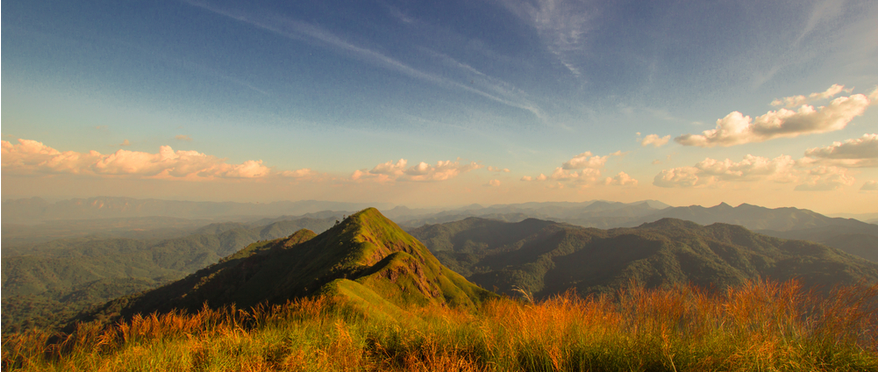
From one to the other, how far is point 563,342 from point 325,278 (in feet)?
235

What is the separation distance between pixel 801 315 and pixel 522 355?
7.65m

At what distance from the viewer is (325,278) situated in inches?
2739

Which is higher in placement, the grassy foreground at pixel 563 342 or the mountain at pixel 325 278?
the grassy foreground at pixel 563 342

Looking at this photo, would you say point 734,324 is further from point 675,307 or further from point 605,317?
point 605,317

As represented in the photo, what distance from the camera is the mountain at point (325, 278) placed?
69.3 meters

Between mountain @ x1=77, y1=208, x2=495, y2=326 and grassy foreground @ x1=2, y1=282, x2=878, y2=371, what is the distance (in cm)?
4339

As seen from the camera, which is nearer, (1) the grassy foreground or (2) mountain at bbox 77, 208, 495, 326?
(1) the grassy foreground

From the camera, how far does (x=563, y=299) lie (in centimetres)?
895

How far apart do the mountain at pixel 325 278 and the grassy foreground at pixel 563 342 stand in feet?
142

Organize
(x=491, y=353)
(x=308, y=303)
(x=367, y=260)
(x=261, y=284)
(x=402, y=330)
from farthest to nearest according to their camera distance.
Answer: (x=261, y=284) → (x=367, y=260) → (x=308, y=303) → (x=402, y=330) → (x=491, y=353)

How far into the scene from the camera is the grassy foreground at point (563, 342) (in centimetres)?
585

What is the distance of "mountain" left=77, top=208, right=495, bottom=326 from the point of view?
227 feet

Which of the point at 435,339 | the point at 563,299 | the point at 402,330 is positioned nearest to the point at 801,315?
the point at 563,299

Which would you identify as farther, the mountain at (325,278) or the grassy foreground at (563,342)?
the mountain at (325,278)
